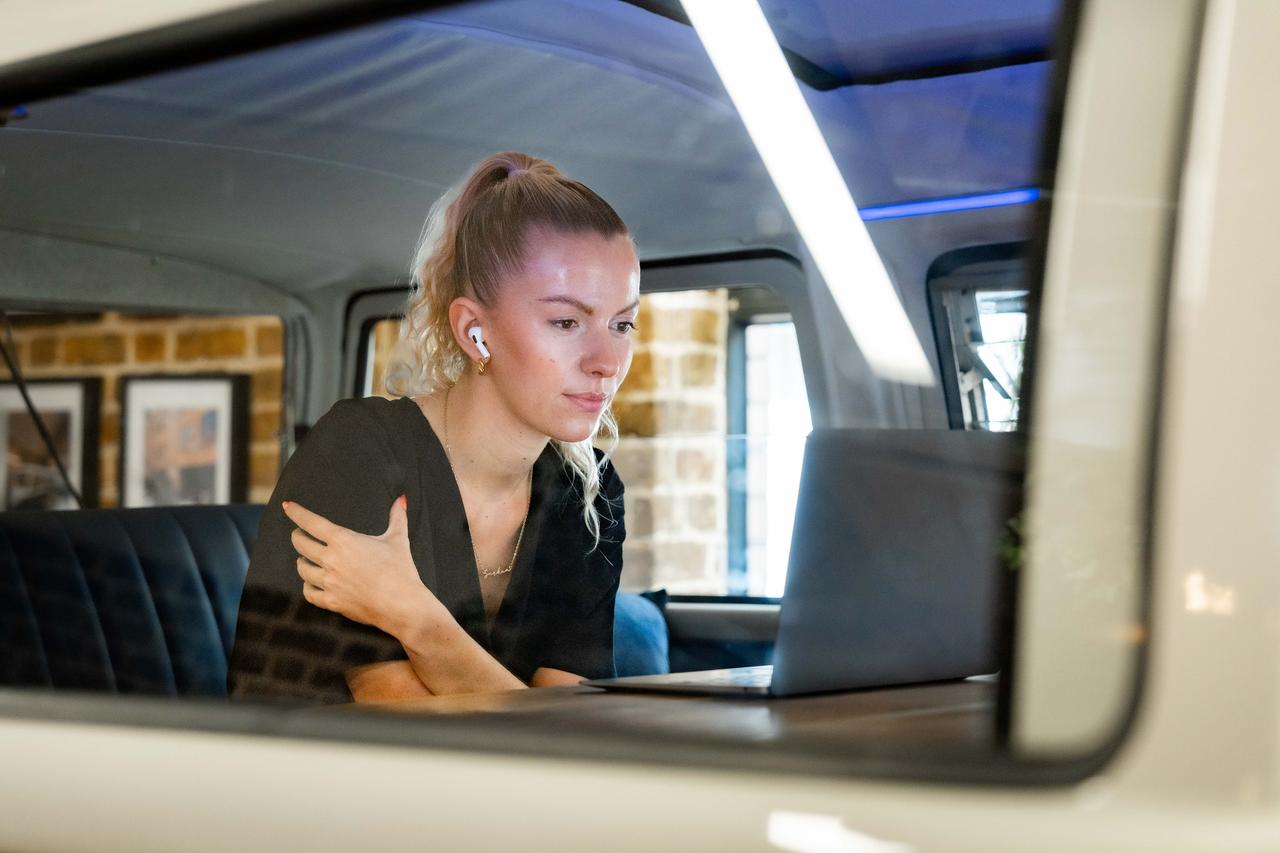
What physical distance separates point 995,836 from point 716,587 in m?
2.01

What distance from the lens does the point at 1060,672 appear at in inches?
32.4

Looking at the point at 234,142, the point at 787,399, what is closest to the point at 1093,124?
the point at 787,399

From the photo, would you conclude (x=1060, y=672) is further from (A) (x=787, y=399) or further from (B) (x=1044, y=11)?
(A) (x=787, y=399)

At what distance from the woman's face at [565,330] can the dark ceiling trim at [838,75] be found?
0.33m

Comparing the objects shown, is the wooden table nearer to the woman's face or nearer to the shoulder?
the woman's face

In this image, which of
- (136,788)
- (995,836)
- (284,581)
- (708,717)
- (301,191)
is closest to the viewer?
(995,836)

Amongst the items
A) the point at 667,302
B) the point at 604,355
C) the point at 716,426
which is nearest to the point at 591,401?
the point at 604,355

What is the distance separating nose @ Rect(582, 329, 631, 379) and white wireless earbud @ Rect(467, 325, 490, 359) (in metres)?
0.18

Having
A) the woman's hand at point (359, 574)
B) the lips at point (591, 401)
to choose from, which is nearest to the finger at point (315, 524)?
the woman's hand at point (359, 574)

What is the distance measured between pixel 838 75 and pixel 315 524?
0.88m

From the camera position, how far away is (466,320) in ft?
6.42

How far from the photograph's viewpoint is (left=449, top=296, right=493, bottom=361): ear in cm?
193

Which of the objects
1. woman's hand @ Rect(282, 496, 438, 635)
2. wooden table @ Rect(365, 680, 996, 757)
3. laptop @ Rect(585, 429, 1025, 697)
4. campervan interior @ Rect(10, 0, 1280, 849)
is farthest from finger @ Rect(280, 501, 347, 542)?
laptop @ Rect(585, 429, 1025, 697)

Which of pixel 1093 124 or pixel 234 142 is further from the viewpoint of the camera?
pixel 234 142
